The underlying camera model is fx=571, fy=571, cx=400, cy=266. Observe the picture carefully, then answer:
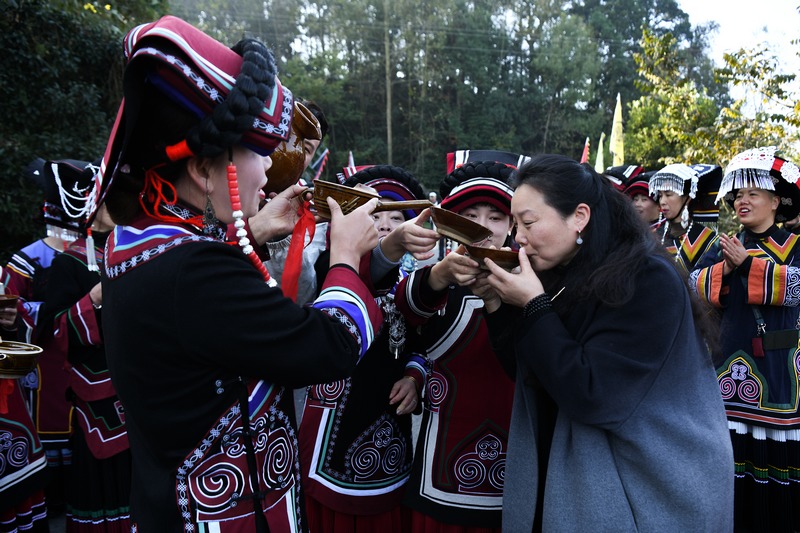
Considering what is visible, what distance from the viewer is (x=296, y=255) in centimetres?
190

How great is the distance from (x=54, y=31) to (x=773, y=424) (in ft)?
27.8

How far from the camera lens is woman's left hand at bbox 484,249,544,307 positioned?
1.82m

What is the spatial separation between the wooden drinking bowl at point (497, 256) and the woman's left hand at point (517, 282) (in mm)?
27

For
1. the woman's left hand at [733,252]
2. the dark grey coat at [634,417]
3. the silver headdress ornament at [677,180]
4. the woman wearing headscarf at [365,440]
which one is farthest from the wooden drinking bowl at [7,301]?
the silver headdress ornament at [677,180]

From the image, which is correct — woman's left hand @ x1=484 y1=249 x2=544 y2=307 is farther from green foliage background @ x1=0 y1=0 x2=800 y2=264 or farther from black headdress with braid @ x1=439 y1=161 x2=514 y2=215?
green foliage background @ x1=0 y1=0 x2=800 y2=264

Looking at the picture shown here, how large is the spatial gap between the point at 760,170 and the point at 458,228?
10.5 ft

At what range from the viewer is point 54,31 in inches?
275

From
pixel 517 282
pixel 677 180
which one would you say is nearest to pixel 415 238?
pixel 517 282

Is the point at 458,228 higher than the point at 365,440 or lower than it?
higher

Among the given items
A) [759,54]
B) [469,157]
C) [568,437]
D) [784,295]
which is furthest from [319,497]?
[759,54]

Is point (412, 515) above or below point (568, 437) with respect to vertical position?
below

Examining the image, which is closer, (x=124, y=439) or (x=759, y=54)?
(x=124, y=439)

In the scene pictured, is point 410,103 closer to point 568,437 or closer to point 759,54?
point 759,54

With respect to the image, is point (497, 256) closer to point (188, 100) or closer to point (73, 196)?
point (188, 100)
